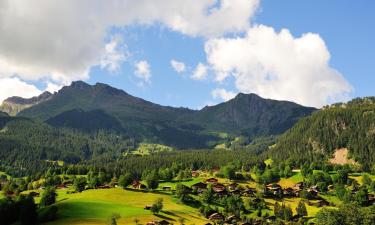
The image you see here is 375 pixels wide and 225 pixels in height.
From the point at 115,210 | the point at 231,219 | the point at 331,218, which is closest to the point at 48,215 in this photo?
the point at 115,210

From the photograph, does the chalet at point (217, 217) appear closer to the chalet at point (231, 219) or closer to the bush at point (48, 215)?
the chalet at point (231, 219)

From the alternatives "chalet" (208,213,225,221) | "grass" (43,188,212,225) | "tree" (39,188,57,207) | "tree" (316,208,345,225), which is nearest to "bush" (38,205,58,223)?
"grass" (43,188,212,225)

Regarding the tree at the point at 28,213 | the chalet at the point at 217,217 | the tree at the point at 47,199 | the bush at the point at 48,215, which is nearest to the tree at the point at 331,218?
the chalet at the point at 217,217

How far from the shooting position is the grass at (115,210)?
154 metres

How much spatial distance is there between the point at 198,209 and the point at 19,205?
73082 mm

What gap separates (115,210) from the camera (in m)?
169

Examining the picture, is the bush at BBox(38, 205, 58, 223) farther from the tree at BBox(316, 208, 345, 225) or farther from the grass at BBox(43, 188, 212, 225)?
the tree at BBox(316, 208, 345, 225)

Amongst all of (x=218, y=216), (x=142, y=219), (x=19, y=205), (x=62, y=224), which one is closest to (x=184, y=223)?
(x=142, y=219)

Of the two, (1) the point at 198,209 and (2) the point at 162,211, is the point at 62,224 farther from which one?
(1) the point at 198,209

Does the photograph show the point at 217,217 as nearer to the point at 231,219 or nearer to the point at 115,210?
the point at 231,219

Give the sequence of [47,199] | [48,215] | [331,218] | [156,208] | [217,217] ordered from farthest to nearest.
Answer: [47,199], [217,217], [156,208], [48,215], [331,218]

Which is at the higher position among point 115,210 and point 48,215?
point 115,210

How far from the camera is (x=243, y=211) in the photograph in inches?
7766

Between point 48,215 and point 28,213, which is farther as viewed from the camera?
point 48,215
